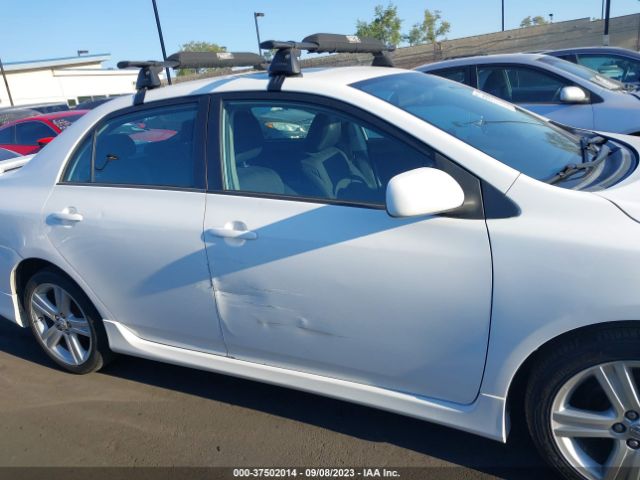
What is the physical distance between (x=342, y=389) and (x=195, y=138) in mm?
1372

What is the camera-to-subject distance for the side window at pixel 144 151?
2.82 m

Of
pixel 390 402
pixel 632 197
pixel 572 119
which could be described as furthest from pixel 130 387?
pixel 572 119

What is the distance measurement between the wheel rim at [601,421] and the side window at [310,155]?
0.98m

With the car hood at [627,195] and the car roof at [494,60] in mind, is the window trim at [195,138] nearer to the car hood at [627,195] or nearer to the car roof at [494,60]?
the car hood at [627,195]

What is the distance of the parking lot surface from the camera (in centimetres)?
253

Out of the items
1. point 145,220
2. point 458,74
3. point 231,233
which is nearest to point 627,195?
point 231,233

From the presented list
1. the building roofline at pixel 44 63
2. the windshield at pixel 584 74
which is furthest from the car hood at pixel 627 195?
the building roofline at pixel 44 63

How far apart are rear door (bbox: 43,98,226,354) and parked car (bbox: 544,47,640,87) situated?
21.5 feet

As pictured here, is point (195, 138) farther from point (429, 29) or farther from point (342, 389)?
point (429, 29)

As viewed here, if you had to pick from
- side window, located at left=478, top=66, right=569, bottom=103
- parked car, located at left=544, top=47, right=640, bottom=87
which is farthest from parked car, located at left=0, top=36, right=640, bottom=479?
parked car, located at left=544, top=47, right=640, bottom=87

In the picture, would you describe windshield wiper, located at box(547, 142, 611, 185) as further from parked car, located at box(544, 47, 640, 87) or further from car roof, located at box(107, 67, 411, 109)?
parked car, located at box(544, 47, 640, 87)

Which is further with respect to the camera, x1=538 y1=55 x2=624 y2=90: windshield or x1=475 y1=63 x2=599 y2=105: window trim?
x1=538 y1=55 x2=624 y2=90: windshield

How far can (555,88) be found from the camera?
6160 mm

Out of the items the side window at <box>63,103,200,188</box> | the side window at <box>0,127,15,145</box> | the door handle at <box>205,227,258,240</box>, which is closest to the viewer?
the door handle at <box>205,227,258,240</box>
